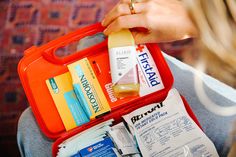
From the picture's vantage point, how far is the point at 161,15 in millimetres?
882

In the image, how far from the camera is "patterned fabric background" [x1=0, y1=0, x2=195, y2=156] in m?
1.38

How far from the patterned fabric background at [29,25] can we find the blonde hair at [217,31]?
28.7 inches

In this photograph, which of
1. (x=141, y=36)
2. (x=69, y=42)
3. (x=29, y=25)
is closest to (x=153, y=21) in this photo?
(x=141, y=36)

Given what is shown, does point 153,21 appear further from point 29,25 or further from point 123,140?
point 29,25

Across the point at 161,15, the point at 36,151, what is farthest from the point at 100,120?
the point at 161,15

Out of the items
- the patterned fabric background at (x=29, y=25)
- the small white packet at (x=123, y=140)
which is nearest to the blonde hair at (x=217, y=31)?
the small white packet at (x=123, y=140)

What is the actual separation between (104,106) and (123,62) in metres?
0.11

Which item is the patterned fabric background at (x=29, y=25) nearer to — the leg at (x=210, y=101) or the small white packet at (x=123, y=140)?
the leg at (x=210, y=101)

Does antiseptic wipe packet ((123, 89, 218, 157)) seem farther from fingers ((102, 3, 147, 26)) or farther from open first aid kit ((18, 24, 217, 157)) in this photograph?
fingers ((102, 3, 147, 26))

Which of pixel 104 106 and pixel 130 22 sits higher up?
pixel 130 22

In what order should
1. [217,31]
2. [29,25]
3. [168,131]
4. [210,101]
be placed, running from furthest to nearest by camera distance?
[29,25], [210,101], [168,131], [217,31]

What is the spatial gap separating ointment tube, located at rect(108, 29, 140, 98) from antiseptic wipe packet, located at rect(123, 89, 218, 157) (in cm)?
6

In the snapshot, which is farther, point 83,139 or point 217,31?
point 83,139

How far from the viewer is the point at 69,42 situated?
0.94 metres
